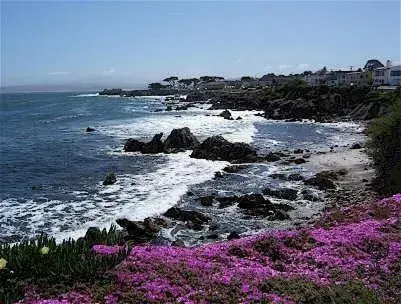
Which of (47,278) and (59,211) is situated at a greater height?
(47,278)

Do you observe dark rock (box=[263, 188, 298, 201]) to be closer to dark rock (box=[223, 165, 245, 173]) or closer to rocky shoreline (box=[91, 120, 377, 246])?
rocky shoreline (box=[91, 120, 377, 246])

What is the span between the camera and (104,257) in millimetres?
10414

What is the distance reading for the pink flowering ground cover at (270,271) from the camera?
947 centimetres

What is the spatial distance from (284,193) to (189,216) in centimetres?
802

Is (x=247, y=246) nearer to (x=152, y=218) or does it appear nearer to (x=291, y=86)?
(x=152, y=218)

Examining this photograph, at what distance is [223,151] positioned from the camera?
5050 cm

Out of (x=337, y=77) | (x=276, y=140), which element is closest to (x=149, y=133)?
(x=276, y=140)

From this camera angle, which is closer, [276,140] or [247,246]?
[247,246]

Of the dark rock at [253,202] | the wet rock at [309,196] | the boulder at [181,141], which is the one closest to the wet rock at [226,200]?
the dark rock at [253,202]

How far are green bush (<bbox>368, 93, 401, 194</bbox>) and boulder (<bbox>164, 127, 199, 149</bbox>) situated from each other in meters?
26.9

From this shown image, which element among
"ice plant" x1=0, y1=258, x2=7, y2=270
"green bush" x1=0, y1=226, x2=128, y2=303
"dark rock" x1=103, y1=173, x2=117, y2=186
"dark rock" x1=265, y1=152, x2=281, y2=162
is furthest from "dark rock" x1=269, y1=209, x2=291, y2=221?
"dark rock" x1=265, y1=152, x2=281, y2=162

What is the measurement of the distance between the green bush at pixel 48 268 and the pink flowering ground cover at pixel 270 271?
40 cm

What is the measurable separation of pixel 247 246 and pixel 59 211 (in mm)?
18491

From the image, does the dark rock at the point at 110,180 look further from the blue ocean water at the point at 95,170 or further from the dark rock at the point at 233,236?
the dark rock at the point at 233,236
